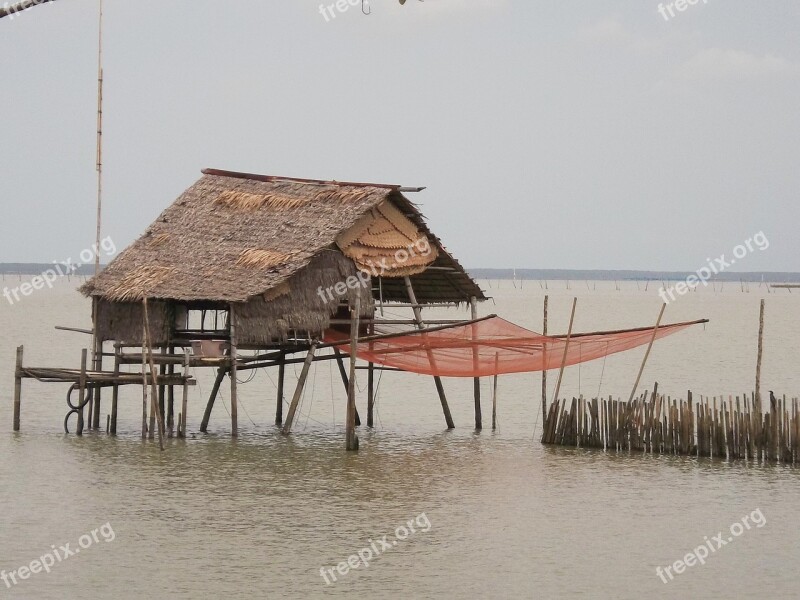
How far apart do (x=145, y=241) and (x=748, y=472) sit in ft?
31.0

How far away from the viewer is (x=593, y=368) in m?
36.2

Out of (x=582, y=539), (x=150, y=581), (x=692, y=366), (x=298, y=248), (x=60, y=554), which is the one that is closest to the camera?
(x=150, y=581)

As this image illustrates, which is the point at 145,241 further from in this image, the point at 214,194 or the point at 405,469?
the point at 405,469

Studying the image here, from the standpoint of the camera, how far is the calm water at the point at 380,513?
10.5m

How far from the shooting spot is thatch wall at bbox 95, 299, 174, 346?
18.3m

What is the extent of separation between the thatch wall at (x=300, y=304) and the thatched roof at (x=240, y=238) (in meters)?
0.24

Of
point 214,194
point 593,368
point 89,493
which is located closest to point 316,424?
point 214,194

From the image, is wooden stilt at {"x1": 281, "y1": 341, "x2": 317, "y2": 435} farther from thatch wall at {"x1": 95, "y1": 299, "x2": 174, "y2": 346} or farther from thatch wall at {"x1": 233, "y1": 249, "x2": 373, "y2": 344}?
thatch wall at {"x1": 95, "y1": 299, "x2": 174, "y2": 346}

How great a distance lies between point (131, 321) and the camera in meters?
18.5

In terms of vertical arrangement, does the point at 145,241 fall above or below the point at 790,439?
above

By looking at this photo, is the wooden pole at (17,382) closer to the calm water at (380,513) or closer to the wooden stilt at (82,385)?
the calm water at (380,513)

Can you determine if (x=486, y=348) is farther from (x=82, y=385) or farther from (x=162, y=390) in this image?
(x=82, y=385)

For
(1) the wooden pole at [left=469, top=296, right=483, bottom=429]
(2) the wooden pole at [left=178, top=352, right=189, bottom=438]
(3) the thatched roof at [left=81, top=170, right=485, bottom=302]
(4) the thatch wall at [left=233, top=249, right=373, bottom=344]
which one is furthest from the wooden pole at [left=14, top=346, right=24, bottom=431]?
(1) the wooden pole at [left=469, top=296, right=483, bottom=429]

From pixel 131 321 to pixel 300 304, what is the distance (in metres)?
2.59
